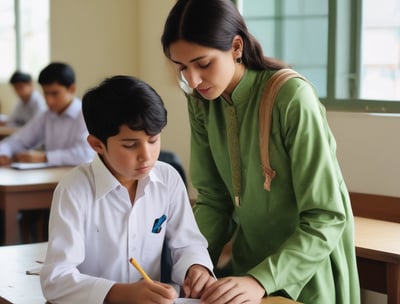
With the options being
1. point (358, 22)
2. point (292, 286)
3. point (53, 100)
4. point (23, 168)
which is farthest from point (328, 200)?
point (53, 100)

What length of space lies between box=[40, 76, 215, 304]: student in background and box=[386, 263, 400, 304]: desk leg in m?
0.83

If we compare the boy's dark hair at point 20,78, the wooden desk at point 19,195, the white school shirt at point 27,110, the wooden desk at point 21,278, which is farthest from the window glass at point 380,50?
the boy's dark hair at point 20,78

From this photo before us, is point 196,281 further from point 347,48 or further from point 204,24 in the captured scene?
point 347,48

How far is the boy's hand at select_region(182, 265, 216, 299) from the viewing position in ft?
5.34

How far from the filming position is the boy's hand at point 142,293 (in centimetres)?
149

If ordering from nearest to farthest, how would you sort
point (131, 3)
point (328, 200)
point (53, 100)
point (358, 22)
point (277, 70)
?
point (328, 200) < point (277, 70) < point (358, 22) < point (53, 100) < point (131, 3)

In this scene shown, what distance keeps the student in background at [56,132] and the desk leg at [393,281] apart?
2309 millimetres

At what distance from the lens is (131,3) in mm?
4930

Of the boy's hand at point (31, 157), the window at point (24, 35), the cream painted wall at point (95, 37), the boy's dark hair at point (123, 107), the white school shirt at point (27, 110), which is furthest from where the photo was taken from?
the window at point (24, 35)

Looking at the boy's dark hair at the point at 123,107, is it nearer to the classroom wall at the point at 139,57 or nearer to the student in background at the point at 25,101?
the classroom wall at the point at 139,57

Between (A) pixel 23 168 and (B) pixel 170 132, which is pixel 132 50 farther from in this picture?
(A) pixel 23 168

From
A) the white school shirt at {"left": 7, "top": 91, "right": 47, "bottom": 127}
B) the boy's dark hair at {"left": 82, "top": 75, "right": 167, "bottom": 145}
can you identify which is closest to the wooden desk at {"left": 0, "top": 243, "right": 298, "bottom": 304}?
the boy's dark hair at {"left": 82, "top": 75, "right": 167, "bottom": 145}

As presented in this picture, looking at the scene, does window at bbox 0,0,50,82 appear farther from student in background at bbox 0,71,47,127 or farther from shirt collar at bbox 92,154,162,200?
shirt collar at bbox 92,154,162,200

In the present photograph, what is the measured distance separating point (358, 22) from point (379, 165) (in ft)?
2.29
